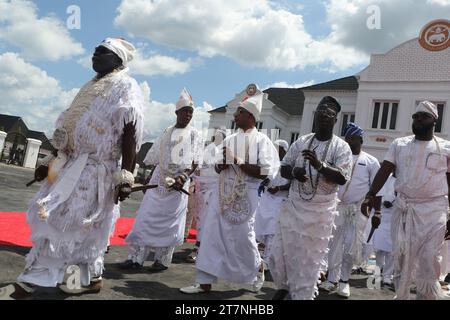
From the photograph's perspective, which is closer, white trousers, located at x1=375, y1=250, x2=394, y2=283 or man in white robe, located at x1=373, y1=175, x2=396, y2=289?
white trousers, located at x1=375, y1=250, x2=394, y2=283

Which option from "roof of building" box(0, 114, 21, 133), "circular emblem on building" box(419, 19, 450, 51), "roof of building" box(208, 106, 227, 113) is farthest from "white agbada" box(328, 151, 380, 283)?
"roof of building" box(0, 114, 21, 133)

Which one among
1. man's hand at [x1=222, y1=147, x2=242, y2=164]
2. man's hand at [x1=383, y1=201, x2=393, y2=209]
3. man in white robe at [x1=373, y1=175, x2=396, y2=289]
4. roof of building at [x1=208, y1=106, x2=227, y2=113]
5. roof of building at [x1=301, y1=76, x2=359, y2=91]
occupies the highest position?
roof of building at [x1=301, y1=76, x2=359, y2=91]

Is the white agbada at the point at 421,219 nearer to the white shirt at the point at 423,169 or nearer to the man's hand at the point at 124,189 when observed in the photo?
the white shirt at the point at 423,169

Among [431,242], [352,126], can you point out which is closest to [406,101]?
[352,126]

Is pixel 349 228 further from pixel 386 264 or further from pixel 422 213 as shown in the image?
pixel 386 264

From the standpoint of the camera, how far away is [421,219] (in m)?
3.88

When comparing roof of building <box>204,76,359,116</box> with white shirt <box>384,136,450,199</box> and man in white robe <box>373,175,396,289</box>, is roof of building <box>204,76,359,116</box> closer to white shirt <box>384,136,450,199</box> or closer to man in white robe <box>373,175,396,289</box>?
man in white robe <box>373,175,396,289</box>

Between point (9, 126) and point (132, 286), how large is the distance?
71.6 metres

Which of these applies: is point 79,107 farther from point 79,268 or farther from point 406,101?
point 406,101

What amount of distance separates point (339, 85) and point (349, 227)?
24.9m

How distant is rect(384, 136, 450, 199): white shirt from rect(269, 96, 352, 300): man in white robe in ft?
2.46

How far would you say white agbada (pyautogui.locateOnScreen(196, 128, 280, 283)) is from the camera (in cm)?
423

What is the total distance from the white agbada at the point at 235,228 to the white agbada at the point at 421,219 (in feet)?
4.55

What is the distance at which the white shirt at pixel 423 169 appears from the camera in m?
3.90
